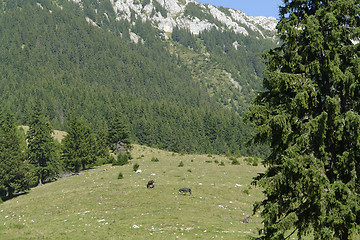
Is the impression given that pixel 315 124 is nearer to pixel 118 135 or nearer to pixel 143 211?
pixel 143 211

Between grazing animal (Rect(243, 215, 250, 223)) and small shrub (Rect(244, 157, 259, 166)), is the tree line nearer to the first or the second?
small shrub (Rect(244, 157, 259, 166))

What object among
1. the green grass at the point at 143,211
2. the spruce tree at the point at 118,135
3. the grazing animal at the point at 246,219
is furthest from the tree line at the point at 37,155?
the grazing animal at the point at 246,219

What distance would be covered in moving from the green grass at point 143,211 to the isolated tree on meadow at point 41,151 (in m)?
15.1

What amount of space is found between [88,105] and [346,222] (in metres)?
161

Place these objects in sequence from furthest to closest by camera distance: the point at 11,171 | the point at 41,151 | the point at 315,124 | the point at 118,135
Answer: the point at 118,135 → the point at 41,151 → the point at 11,171 → the point at 315,124

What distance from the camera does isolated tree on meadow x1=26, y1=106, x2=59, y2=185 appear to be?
57.4 metres

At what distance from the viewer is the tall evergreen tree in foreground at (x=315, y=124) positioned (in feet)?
38.0

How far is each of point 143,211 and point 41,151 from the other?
36869 mm

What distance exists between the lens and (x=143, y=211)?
2761cm

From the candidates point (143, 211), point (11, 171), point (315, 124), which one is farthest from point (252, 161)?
point (315, 124)

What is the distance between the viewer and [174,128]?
140 m

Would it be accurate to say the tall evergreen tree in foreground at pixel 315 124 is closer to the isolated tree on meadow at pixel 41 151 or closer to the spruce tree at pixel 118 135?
the isolated tree on meadow at pixel 41 151

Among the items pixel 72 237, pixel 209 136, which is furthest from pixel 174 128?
pixel 72 237

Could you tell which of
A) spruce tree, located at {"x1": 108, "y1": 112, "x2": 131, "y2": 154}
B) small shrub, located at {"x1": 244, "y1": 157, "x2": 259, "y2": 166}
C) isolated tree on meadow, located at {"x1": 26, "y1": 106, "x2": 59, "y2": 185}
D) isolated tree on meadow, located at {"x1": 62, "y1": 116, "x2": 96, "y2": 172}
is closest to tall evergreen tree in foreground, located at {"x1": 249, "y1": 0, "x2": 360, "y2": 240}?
small shrub, located at {"x1": 244, "y1": 157, "x2": 259, "y2": 166}
